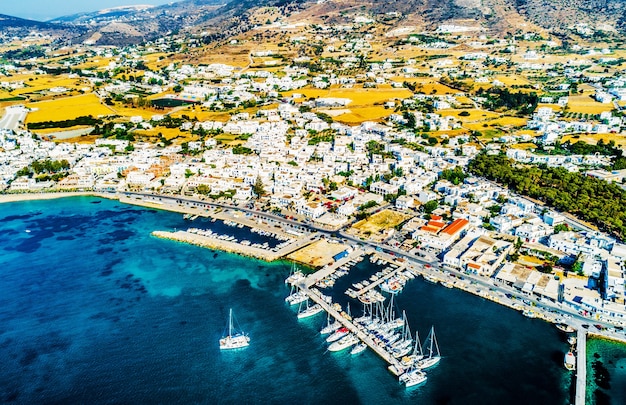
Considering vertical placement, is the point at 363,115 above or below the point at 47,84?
below

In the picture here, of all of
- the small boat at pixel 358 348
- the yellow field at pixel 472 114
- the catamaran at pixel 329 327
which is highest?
the yellow field at pixel 472 114

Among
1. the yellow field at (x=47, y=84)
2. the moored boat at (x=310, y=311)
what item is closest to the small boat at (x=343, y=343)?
the moored boat at (x=310, y=311)

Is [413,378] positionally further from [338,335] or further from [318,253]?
[318,253]

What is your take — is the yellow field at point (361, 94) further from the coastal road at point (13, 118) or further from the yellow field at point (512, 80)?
the coastal road at point (13, 118)

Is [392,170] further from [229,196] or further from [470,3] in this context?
[470,3]

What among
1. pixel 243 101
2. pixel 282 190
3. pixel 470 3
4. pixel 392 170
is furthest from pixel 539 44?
pixel 282 190

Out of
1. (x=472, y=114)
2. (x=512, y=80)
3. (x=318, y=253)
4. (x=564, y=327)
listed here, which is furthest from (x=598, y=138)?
(x=318, y=253)

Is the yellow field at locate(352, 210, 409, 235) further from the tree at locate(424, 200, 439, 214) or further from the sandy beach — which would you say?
the sandy beach
